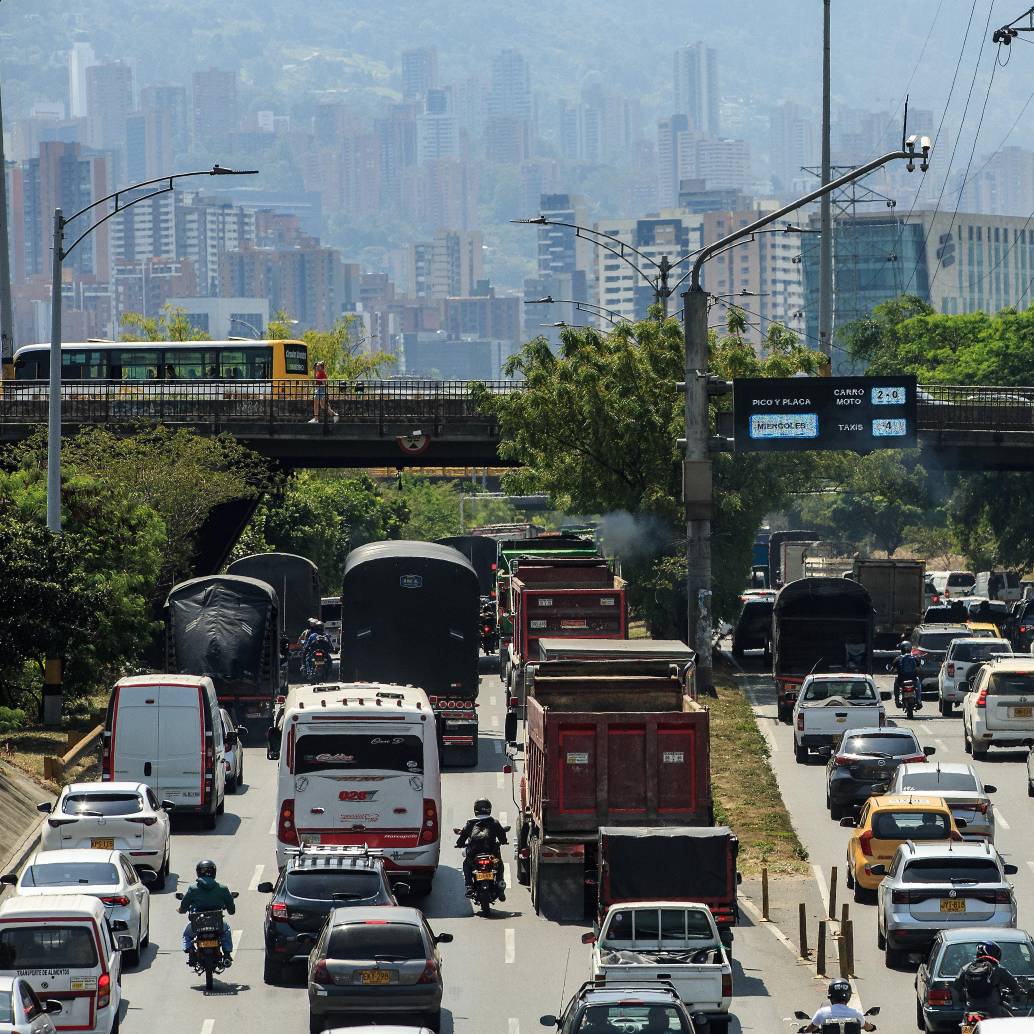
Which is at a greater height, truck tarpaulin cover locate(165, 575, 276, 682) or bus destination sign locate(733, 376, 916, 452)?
bus destination sign locate(733, 376, 916, 452)

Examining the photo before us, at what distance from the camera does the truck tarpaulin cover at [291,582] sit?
59094mm

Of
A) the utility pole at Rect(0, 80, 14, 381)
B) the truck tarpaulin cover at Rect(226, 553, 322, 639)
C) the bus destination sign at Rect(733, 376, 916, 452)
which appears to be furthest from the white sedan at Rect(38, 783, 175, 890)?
the utility pole at Rect(0, 80, 14, 381)

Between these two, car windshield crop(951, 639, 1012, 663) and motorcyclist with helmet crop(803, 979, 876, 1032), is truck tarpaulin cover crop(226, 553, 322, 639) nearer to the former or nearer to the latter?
car windshield crop(951, 639, 1012, 663)

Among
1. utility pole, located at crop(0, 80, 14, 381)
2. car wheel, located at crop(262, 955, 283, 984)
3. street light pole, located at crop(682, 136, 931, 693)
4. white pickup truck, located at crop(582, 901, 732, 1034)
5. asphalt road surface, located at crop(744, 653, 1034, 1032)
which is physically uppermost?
utility pole, located at crop(0, 80, 14, 381)

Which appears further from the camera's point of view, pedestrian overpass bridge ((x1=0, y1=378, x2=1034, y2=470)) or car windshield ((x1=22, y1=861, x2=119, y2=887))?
pedestrian overpass bridge ((x1=0, y1=378, x2=1034, y2=470))

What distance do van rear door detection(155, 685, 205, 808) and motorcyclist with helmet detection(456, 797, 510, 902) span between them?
6922mm

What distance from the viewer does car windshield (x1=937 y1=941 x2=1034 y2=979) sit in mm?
19750

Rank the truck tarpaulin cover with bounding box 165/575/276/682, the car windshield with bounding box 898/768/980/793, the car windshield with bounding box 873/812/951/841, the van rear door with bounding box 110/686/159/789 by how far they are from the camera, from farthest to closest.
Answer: the truck tarpaulin cover with bounding box 165/575/276/682, the van rear door with bounding box 110/686/159/789, the car windshield with bounding box 898/768/980/793, the car windshield with bounding box 873/812/951/841

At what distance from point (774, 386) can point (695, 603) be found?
33.1ft

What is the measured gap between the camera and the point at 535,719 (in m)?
28.5

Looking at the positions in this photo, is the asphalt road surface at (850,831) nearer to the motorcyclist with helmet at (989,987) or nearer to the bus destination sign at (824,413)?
the motorcyclist with helmet at (989,987)

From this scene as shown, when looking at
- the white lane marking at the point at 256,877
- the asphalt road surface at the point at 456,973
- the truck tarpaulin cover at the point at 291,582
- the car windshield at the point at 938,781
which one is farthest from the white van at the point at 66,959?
the truck tarpaulin cover at the point at 291,582

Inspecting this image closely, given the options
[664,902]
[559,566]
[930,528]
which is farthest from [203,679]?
[930,528]

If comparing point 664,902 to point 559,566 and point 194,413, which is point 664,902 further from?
point 194,413
